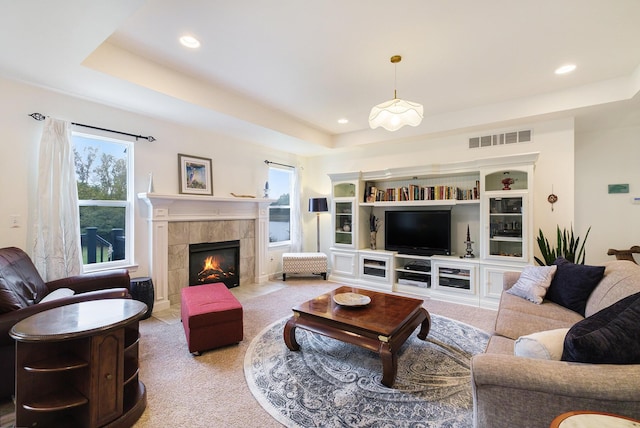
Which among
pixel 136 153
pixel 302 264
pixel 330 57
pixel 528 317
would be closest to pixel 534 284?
pixel 528 317

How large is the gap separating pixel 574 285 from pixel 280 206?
4682mm

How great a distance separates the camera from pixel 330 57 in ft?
9.29

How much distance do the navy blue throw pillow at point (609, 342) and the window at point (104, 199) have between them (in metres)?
4.39

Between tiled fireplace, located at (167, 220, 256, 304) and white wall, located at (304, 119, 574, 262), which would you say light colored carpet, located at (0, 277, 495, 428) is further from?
white wall, located at (304, 119, 574, 262)


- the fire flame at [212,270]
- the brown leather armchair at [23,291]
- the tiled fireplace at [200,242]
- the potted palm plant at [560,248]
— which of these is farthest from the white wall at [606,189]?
the brown leather armchair at [23,291]

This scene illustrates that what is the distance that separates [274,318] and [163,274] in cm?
168

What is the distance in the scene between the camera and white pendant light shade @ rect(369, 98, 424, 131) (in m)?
2.66

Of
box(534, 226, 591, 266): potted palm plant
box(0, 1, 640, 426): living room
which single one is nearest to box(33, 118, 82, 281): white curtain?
box(0, 1, 640, 426): living room

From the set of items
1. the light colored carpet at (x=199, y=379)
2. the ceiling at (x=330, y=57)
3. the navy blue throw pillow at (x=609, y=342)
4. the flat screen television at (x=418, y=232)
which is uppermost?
the ceiling at (x=330, y=57)

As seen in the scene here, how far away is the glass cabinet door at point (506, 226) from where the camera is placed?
3832mm

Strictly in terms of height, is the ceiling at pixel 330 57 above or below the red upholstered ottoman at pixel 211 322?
above

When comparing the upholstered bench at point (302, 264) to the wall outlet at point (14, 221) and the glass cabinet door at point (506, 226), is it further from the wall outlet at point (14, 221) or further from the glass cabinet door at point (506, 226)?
the wall outlet at point (14, 221)

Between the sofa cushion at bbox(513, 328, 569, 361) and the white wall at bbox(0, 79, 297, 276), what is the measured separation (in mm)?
4142

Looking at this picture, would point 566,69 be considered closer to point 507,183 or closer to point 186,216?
point 507,183
